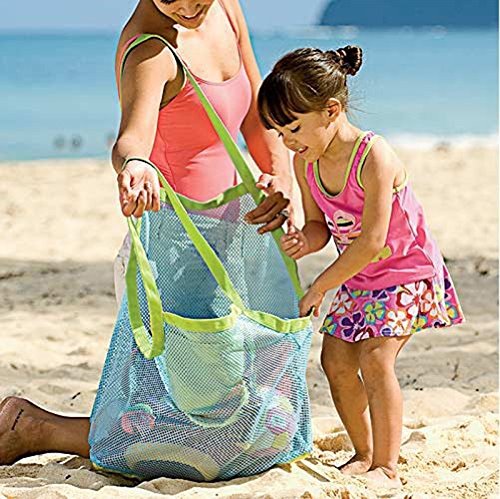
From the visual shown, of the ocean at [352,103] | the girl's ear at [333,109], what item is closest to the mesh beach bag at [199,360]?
the girl's ear at [333,109]

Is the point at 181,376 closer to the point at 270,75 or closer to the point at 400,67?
the point at 270,75

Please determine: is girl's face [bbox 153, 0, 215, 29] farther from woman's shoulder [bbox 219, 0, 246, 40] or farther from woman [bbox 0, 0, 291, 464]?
woman's shoulder [bbox 219, 0, 246, 40]

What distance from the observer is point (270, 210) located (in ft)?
9.30

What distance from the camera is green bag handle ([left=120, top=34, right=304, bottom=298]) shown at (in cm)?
263

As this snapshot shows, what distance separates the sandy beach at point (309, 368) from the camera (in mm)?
2678

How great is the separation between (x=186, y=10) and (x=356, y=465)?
1.31 meters

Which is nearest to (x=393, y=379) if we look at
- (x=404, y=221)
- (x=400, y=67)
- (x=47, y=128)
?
(x=404, y=221)

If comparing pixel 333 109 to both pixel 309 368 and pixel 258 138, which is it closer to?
pixel 258 138

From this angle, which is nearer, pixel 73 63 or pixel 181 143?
pixel 181 143

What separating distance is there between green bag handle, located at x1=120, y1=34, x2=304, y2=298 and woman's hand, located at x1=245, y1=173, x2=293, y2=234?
0.09 ft

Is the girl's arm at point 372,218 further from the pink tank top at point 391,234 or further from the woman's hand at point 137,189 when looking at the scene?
the woman's hand at point 137,189

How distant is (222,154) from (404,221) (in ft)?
1.76

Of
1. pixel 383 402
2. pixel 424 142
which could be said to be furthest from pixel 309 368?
pixel 424 142

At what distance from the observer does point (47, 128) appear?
15.4m
